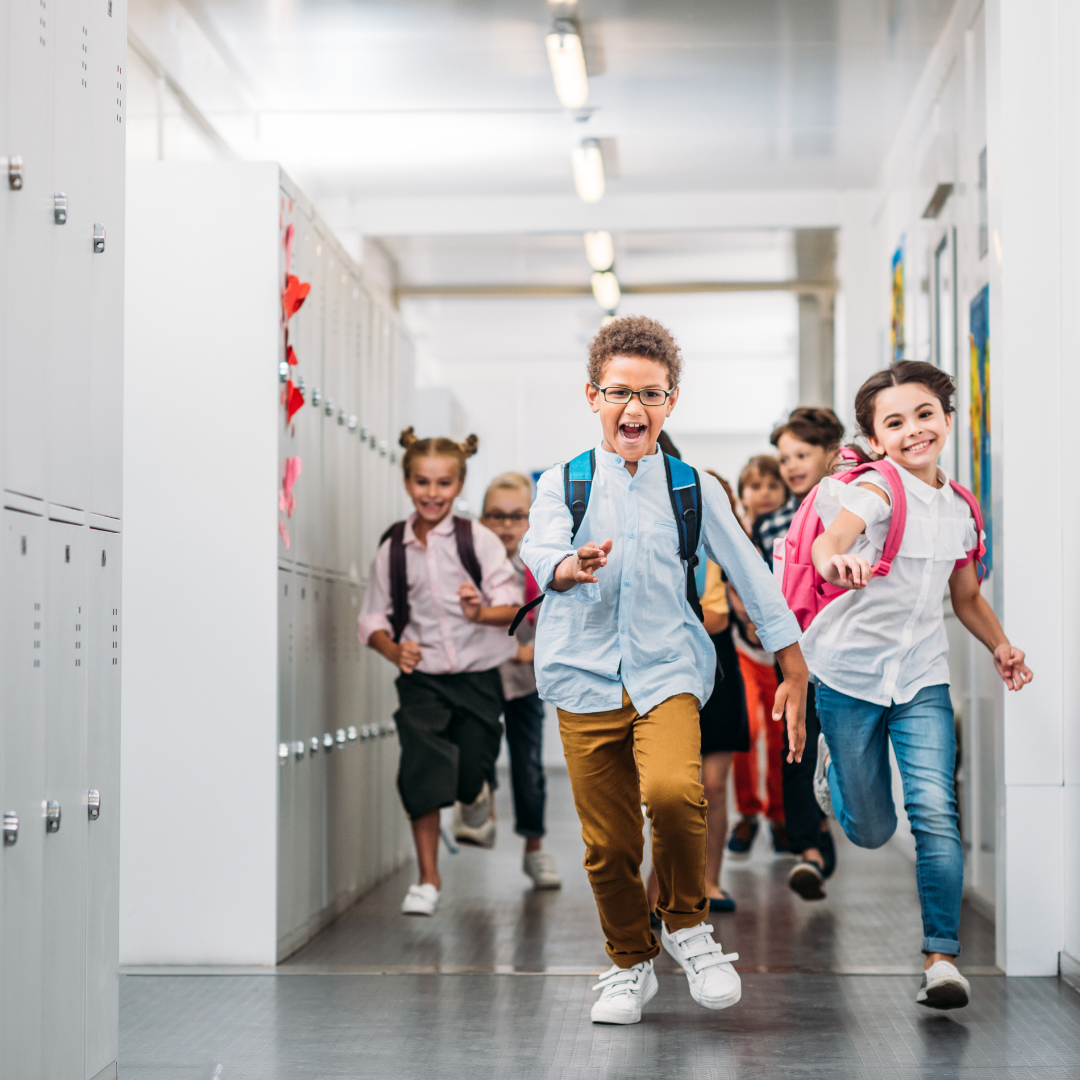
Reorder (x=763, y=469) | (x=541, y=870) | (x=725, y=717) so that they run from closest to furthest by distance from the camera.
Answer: (x=725, y=717)
(x=541, y=870)
(x=763, y=469)

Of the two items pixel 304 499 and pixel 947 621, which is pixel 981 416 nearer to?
pixel 947 621

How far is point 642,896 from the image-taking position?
3225 mm

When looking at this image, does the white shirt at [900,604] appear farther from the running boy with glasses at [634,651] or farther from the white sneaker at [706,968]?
the white sneaker at [706,968]

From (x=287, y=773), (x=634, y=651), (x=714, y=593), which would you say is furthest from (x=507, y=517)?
(x=634, y=651)

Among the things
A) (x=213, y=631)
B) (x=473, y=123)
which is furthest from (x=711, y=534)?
(x=473, y=123)

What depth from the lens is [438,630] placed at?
4699 mm

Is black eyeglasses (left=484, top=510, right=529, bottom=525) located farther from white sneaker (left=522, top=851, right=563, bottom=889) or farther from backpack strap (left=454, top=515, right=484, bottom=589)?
white sneaker (left=522, top=851, right=563, bottom=889)

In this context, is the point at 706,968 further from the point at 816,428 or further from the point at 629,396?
the point at 816,428

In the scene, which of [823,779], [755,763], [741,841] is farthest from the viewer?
[755,763]

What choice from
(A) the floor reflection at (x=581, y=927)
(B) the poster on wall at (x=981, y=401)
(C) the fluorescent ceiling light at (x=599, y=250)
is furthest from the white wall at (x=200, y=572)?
(C) the fluorescent ceiling light at (x=599, y=250)

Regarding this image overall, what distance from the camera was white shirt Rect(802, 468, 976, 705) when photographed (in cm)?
336

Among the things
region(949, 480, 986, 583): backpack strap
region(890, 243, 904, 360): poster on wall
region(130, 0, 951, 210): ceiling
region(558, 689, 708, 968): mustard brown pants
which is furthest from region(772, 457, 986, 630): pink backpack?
region(890, 243, 904, 360): poster on wall

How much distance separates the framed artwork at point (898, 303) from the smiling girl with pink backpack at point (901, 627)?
11.0ft

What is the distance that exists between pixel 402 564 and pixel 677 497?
1674 millimetres
